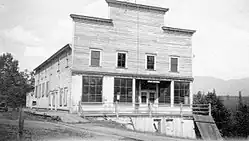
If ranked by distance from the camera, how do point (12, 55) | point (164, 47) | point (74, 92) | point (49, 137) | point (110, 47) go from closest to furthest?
point (49, 137) → point (74, 92) → point (110, 47) → point (164, 47) → point (12, 55)

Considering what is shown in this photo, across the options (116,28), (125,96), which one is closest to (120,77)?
(125,96)

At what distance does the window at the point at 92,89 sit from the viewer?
2690cm

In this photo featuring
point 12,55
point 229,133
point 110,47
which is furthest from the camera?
point 12,55

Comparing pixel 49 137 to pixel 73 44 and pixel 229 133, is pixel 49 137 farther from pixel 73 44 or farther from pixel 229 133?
pixel 229 133

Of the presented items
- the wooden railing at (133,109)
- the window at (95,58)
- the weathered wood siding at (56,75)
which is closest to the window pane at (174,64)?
the wooden railing at (133,109)

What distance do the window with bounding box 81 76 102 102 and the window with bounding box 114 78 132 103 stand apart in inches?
63.0

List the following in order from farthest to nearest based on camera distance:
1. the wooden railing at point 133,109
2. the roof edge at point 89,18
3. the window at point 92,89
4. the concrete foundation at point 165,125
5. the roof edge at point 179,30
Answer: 1. the roof edge at point 179,30
2. the roof edge at point 89,18
3. the window at point 92,89
4. the wooden railing at point 133,109
5. the concrete foundation at point 165,125

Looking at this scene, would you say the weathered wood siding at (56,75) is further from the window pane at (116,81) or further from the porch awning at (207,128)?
the porch awning at (207,128)

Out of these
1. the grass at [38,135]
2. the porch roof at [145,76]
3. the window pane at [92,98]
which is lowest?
the grass at [38,135]

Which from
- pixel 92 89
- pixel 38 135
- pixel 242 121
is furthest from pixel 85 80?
pixel 242 121

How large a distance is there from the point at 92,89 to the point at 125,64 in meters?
4.16

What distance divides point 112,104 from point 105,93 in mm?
1144

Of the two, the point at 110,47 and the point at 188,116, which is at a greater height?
the point at 110,47

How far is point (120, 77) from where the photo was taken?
94.4 feet
